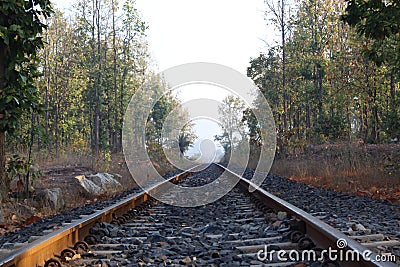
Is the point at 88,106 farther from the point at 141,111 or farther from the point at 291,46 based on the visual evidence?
the point at 291,46

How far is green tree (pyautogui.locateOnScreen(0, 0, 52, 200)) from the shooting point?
6172mm

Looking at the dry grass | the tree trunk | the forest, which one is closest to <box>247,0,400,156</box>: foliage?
the forest

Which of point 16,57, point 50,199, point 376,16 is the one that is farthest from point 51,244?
point 376,16

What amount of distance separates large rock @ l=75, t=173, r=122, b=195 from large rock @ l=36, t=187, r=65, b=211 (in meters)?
1.50

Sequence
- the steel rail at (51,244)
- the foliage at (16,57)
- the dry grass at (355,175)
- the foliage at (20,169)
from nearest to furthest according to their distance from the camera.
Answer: the steel rail at (51,244) < the foliage at (16,57) < the foliage at (20,169) < the dry grass at (355,175)

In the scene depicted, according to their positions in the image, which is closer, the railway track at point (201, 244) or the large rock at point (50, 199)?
the railway track at point (201, 244)

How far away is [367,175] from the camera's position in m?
8.25

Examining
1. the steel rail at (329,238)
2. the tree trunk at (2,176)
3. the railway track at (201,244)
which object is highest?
the tree trunk at (2,176)

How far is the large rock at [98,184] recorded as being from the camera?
8492 millimetres

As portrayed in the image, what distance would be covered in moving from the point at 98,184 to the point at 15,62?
12.0 ft

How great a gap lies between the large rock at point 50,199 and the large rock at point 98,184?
4.93 ft

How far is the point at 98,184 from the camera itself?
9227 millimetres

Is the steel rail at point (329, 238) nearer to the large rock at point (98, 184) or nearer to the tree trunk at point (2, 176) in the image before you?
the tree trunk at point (2, 176)

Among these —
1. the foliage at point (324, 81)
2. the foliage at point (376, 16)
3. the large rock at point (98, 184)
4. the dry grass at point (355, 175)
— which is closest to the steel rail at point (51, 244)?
the large rock at point (98, 184)
